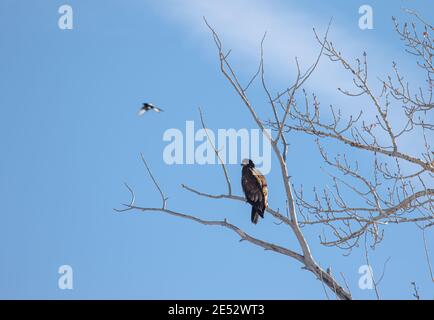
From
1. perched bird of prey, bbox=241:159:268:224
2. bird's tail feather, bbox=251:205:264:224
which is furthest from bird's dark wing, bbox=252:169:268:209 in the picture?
bird's tail feather, bbox=251:205:264:224

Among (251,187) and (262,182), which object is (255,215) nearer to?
(251,187)

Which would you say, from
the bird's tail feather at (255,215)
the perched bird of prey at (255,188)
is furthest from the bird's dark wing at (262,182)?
the bird's tail feather at (255,215)

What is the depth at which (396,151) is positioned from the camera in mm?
7965

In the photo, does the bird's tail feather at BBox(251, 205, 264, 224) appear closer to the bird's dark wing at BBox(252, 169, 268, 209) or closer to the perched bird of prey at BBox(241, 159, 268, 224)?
the perched bird of prey at BBox(241, 159, 268, 224)

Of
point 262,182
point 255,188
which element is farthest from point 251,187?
point 262,182

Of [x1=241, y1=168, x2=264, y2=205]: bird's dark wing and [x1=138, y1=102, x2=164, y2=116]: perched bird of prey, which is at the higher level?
[x1=138, y1=102, x2=164, y2=116]: perched bird of prey

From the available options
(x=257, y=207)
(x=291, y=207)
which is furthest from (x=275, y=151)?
(x=257, y=207)

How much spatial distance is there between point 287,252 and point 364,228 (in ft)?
4.27

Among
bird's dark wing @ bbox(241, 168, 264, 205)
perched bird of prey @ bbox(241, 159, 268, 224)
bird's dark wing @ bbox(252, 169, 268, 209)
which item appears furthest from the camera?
bird's dark wing @ bbox(252, 169, 268, 209)

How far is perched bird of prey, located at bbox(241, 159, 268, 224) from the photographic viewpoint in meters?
10.3

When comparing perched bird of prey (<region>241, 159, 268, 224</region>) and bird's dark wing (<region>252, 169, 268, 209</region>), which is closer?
perched bird of prey (<region>241, 159, 268, 224</region>)

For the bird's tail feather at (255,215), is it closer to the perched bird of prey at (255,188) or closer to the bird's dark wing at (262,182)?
the perched bird of prey at (255,188)

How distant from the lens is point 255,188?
34.9 ft
